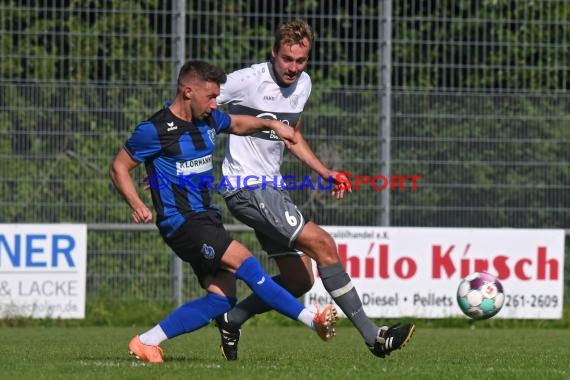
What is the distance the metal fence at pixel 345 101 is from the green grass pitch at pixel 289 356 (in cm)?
141

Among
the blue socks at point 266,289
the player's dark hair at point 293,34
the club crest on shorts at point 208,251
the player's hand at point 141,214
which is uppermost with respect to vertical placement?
the player's dark hair at point 293,34

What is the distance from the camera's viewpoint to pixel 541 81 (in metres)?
15.3

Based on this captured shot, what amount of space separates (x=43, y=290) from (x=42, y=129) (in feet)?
5.95

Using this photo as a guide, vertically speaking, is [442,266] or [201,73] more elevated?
[201,73]

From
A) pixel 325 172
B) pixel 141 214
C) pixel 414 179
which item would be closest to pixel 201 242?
pixel 141 214

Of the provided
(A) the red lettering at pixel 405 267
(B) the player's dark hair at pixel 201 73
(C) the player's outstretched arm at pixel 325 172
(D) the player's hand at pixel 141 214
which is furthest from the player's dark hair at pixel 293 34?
(A) the red lettering at pixel 405 267

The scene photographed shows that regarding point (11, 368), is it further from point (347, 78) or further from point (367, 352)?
point (347, 78)

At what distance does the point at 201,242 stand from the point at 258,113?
154 centimetres

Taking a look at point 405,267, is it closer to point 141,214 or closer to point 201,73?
point 201,73

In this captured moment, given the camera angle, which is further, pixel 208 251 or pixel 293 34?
pixel 293 34

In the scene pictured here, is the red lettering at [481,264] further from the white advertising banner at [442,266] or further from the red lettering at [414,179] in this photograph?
the red lettering at [414,179]

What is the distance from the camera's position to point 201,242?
7559mm

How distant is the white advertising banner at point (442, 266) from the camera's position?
47.7ft

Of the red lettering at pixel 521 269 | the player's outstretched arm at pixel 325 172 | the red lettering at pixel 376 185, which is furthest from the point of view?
the red lettering at pixel 376 185
